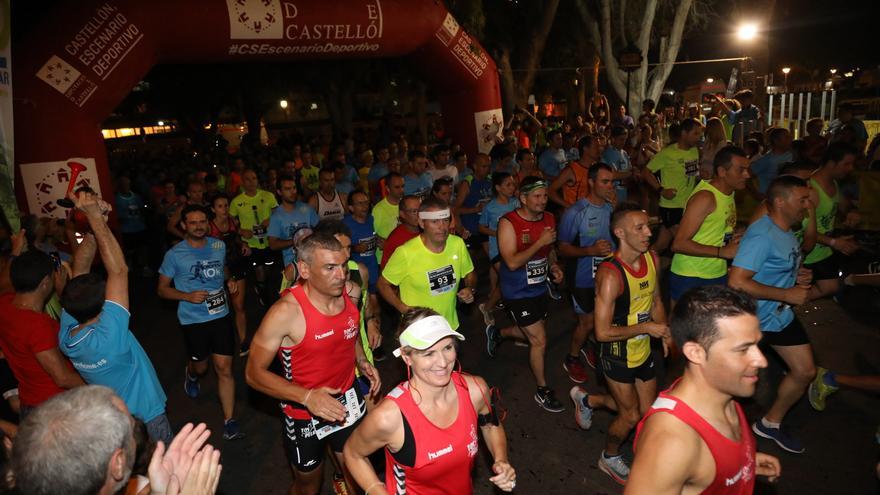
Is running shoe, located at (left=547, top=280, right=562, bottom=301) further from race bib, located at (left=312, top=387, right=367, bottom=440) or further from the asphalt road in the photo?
race bib, located at (left=312, top=387, right=367, bottom=440)

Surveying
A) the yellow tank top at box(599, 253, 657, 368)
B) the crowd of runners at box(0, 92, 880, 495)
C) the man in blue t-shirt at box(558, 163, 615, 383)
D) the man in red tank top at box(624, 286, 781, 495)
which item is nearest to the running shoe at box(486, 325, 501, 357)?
the crowd of runners at box(0, 92, 880, 495)

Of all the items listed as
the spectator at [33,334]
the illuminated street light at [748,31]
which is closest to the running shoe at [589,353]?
the spectator at [33,334]

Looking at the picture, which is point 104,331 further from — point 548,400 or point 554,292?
point 554,292

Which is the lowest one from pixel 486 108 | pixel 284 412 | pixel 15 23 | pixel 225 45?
pixel 284 412

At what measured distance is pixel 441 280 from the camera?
15.1ft

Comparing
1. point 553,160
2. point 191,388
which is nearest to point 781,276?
point 191,388

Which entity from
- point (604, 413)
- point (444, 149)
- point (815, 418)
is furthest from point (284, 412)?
point (444, 149)

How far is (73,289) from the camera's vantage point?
315cm

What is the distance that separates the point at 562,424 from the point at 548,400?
272 millimetres

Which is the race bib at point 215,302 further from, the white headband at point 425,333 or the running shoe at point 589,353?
the running shoe at point 589,353

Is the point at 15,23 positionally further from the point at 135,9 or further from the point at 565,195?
the point at 565,195

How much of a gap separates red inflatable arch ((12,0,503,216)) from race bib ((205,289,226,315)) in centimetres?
470

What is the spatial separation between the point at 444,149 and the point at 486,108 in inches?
143

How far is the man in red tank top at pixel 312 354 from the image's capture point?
3.29m
